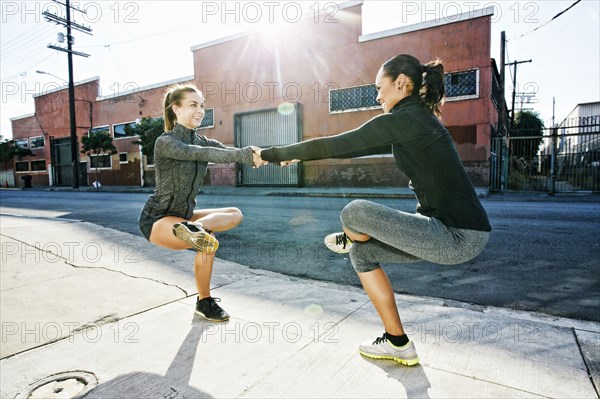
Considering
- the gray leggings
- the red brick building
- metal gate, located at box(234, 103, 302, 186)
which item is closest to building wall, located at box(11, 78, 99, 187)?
the red brick building

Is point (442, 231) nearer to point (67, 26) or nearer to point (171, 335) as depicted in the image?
point (171, 335)

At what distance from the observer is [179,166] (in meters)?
2.78

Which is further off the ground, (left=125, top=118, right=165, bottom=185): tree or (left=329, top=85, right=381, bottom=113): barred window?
(left=329, top=85, right=381, bottom=113): barred window

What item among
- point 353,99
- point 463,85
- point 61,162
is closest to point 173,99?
point 463,85

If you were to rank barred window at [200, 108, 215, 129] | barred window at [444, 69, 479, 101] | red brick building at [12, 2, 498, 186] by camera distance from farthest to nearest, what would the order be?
barred window at [200, 108, 215, 129] < red brick building at [12, 2, 498, 186] < barred window at [444, 69, 479, 101]

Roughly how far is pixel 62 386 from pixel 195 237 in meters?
1.02

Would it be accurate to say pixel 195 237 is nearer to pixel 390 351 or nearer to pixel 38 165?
pixel 390 351

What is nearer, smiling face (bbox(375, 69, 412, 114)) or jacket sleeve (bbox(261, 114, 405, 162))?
jacket sleeve (bbox(261, 114, 405, 162))

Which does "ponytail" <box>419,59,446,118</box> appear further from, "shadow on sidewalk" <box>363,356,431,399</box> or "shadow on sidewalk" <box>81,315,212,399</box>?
"shadow on sidewalk" <box>81,315,212,399</box>

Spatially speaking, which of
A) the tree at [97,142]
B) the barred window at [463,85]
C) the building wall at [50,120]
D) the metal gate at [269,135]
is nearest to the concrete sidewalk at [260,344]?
the barred window at [463,85]

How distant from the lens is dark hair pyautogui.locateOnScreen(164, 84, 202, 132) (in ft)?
9.50

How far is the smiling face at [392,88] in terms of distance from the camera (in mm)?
2031

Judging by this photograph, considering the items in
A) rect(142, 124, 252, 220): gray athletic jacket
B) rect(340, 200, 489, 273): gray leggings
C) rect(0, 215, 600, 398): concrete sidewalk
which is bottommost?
rect(0, 215, 600, 398): concrete sidewalk

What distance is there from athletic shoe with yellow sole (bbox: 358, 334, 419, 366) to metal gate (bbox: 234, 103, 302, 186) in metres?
17.5
